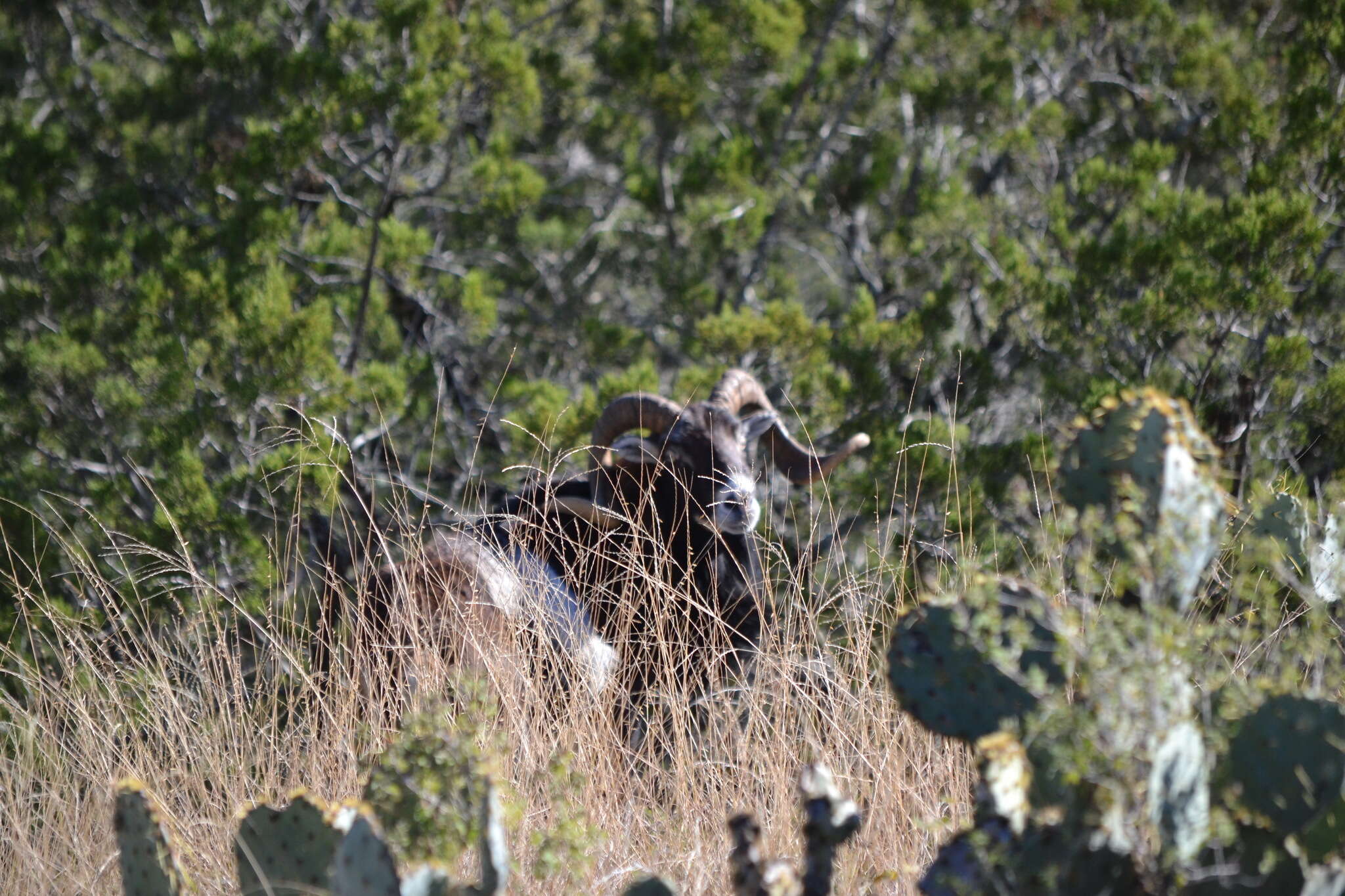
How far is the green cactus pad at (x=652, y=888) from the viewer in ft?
5.78

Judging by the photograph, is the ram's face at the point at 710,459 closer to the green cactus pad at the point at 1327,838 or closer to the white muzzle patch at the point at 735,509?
the white muzzle patch at the point at 735,509

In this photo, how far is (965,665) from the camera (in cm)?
179

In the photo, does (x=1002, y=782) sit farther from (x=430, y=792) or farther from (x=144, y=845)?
(x=144, y=845)

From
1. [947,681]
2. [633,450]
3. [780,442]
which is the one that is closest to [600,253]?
[780,442]

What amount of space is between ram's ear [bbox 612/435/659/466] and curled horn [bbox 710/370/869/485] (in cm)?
45

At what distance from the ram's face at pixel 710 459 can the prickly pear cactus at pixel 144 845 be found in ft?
7.58

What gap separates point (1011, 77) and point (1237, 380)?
9.17ft

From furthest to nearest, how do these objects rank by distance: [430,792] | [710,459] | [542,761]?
[710,459], [542,761], [430,792]

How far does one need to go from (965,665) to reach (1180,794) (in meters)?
0.34

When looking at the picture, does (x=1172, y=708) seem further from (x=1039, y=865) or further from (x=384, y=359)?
(x=384, y=359)

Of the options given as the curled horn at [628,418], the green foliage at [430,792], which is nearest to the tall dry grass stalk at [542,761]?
the green foliage at [430,792]

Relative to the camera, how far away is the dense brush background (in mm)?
5840

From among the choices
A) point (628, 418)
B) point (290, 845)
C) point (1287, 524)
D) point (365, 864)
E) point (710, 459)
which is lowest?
point (365, 864)

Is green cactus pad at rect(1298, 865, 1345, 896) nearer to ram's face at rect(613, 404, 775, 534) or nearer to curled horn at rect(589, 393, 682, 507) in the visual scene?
ram's face at rect(613, 404, 775, 534)
